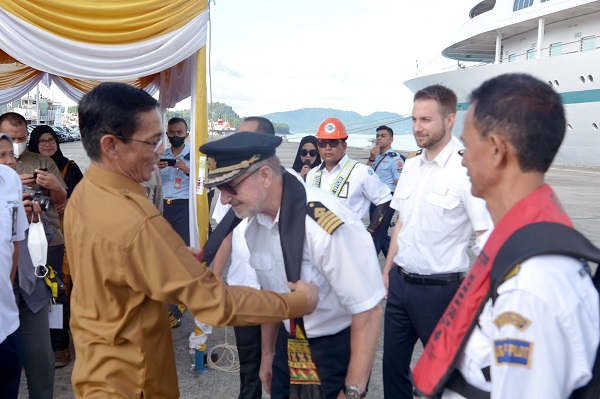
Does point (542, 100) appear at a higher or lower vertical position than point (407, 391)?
higher

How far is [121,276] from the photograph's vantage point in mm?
1534

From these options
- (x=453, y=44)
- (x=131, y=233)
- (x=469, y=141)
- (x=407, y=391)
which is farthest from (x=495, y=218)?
(x=453, y=44)

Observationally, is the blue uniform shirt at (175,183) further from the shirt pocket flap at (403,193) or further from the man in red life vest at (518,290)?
the man in red life vest at (518,290)

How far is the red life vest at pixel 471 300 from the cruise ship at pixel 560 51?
63.1 ft

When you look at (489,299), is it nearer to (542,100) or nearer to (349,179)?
(542,100)

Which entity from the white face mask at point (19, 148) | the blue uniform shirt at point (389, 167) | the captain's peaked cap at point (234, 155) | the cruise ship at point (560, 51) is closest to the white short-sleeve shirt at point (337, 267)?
the captain's peaked cap at point (234, 155)

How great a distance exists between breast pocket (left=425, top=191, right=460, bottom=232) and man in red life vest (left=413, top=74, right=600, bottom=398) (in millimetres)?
1486

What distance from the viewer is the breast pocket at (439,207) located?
2762 millimetres

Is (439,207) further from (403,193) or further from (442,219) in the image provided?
(403,193)

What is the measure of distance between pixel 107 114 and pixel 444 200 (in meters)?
1.92

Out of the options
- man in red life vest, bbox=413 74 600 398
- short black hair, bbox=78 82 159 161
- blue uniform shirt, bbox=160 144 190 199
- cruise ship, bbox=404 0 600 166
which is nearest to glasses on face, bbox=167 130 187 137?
blue uniform shirt, bbox=160 144 190 199

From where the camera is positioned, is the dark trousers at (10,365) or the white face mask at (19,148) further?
the white face mask at (19,148)

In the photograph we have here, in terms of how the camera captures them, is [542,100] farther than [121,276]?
No

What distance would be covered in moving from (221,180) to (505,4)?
85.8 feet
